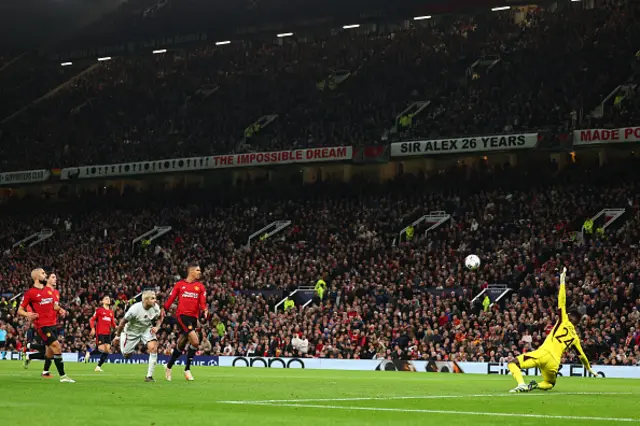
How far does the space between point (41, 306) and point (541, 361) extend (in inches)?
420

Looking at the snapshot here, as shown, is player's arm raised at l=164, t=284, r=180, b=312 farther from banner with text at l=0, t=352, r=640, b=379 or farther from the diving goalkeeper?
banner with text at l=0, t=352, r=640, b=379

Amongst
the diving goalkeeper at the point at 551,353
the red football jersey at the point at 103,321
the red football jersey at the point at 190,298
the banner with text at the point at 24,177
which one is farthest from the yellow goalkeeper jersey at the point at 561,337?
the banner with text at the point at 24,177

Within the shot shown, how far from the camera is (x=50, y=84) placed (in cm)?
8069

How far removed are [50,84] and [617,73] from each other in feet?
153

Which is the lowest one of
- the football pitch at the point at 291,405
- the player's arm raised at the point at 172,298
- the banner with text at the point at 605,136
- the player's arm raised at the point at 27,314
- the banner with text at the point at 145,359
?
the banner with text at the point at 145,359

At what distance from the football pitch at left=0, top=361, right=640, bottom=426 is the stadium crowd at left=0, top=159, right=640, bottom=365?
17877 mm

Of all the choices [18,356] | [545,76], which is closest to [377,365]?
[18,356]

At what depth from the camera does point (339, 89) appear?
63.8 metres

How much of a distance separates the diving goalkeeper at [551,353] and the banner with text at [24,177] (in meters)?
54.3

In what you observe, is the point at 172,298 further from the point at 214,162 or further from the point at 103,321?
the point at 214,162

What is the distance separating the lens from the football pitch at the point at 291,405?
41.0ft

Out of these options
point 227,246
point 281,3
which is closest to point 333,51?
point 281,3

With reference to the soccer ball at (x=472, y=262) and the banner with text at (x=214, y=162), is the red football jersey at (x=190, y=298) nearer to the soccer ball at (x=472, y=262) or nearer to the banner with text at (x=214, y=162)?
the soccer ball at (x=472, y=262)

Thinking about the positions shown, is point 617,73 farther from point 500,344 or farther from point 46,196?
point 46,196
